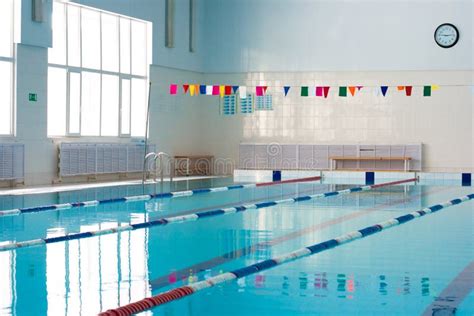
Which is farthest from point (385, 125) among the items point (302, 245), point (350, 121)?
point (302, 245)

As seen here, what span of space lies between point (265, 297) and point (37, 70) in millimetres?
10780

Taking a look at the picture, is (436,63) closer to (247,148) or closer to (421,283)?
(247,148)

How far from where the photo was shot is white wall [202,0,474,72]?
719 inches

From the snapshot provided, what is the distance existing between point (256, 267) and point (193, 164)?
13899 mm

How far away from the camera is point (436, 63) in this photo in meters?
18.2

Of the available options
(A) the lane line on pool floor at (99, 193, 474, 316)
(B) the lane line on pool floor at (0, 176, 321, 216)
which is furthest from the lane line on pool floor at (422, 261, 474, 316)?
(B) the lane line on pool floor at (0, 176, 321, 216)

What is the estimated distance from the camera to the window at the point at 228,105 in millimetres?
19828

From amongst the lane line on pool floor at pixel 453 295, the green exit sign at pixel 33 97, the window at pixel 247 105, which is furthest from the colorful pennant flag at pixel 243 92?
the lane line on pool floor at pixel 453 295

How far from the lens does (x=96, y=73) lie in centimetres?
1666

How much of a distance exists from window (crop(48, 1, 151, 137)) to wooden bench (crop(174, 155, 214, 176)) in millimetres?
1361

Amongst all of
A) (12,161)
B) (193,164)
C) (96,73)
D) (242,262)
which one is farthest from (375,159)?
(242,262)

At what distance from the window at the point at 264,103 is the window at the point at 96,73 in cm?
287

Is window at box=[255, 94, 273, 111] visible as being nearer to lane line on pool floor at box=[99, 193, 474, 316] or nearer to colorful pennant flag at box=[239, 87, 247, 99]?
colorful pennant flag at box=[239, 87, 247, 99]

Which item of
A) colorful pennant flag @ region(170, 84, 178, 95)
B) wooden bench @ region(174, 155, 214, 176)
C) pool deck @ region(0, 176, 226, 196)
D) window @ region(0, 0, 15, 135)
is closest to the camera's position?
pool deck @ region(0, 176, 226, 196)
